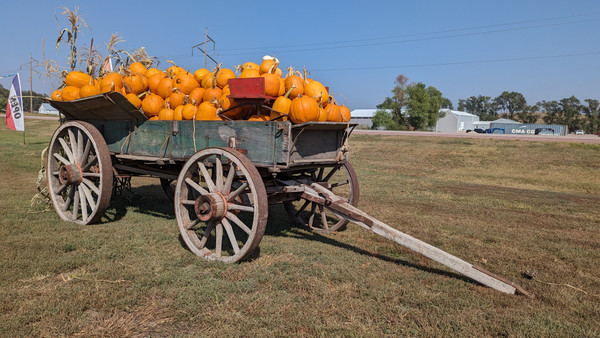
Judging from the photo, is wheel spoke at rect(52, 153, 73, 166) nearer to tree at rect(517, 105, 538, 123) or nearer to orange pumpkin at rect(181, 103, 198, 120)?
orange pumpkin at rect(181, 103, 198, 120)

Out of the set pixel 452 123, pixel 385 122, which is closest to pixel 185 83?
pixel 385 122

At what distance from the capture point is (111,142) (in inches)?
223

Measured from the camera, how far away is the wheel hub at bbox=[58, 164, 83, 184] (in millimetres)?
5477

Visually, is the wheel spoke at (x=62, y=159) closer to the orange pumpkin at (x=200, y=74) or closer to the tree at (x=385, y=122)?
the orange pumpkin at (x=200, y=74)

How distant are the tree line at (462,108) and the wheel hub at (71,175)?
164 ft

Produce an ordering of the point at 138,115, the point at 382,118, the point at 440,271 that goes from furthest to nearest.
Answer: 1. the point at 382,118
2. the point at 138,115
3. the point at 440,271

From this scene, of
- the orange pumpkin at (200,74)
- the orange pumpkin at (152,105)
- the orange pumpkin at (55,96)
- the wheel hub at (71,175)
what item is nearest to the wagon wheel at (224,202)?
the orange pumpkin at (152,105)

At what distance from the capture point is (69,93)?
5.48 metres

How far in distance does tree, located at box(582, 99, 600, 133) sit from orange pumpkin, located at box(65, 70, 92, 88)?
83515 millimetres

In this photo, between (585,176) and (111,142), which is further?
(585,176)

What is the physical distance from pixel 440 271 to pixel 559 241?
2523mm

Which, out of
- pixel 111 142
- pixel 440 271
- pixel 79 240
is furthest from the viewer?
pixel 111 142

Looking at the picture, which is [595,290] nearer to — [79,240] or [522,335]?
[522,335]

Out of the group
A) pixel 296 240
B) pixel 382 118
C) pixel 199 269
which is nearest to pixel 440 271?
pixel 296 240
